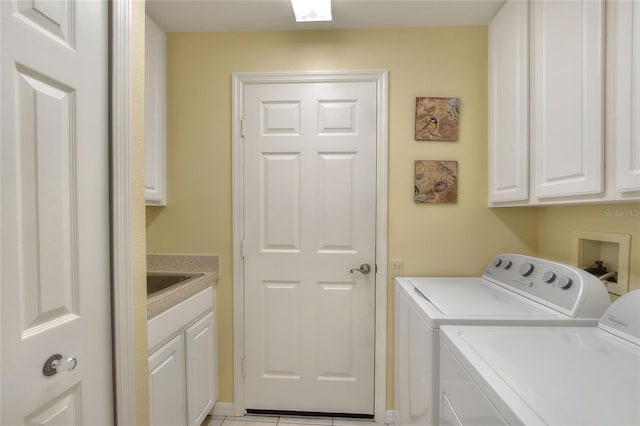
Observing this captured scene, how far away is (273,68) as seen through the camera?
193 centimetres

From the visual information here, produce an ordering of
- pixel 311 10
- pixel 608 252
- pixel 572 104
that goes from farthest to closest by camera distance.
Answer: pixel 311 10 < pixel 608 252 < pixel 572 104

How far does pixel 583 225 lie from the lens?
1.50 m

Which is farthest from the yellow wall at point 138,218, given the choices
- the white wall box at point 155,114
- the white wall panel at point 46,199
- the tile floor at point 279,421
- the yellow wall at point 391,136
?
the tile floor at point 279,421

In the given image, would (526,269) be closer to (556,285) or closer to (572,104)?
(556,285)

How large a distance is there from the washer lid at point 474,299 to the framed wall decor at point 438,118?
0.88 m

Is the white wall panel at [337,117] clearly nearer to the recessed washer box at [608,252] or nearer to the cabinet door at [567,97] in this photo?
the cabinet door at [567,97]

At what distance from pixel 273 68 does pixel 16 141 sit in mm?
1507

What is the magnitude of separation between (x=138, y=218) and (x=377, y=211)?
1316 mm

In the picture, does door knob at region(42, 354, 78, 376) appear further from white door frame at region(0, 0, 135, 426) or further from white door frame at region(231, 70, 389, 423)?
white door frame at region(231, 70, 389, 423)

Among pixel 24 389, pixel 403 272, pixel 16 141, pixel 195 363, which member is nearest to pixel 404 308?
pixel 403 272

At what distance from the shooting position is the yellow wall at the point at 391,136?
188 cm

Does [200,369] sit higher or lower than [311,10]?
lower

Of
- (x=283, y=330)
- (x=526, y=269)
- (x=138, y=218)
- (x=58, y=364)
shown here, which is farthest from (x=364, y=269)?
(x=58, y=364)

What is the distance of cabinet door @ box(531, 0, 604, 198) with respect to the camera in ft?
3.39
